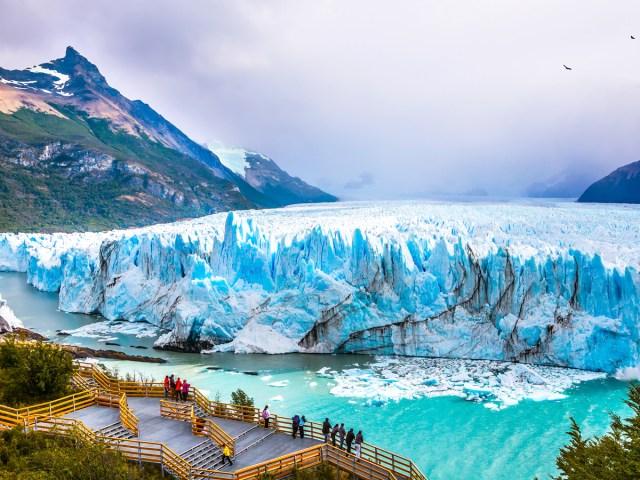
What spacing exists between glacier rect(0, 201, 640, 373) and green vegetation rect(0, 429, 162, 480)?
48.8 feet

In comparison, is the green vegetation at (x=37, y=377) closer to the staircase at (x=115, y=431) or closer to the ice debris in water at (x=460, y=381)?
the staircase at (x=115, y=431)

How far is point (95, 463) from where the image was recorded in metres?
8.12

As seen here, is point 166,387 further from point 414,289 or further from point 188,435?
point 414,289

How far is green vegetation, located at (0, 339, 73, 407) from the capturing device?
1277 cm

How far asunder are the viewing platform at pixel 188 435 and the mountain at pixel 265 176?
110 metres

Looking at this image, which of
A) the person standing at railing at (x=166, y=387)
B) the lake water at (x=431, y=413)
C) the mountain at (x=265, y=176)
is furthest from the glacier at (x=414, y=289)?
the mountain at (x=265, y=176)

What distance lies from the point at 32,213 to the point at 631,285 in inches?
3375

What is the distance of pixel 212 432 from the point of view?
35.4ft

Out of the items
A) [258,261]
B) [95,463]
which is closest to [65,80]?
[258,261]

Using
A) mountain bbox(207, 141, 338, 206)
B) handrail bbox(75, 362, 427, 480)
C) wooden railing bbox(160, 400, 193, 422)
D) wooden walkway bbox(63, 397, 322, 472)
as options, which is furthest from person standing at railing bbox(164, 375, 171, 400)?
mountain bbox(207, 141, 338, 206)

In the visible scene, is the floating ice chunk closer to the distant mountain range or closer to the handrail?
the handrail

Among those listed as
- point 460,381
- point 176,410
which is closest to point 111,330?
point 176,410

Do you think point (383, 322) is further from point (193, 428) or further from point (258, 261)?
point (193, 428)

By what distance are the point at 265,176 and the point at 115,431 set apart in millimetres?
126946
